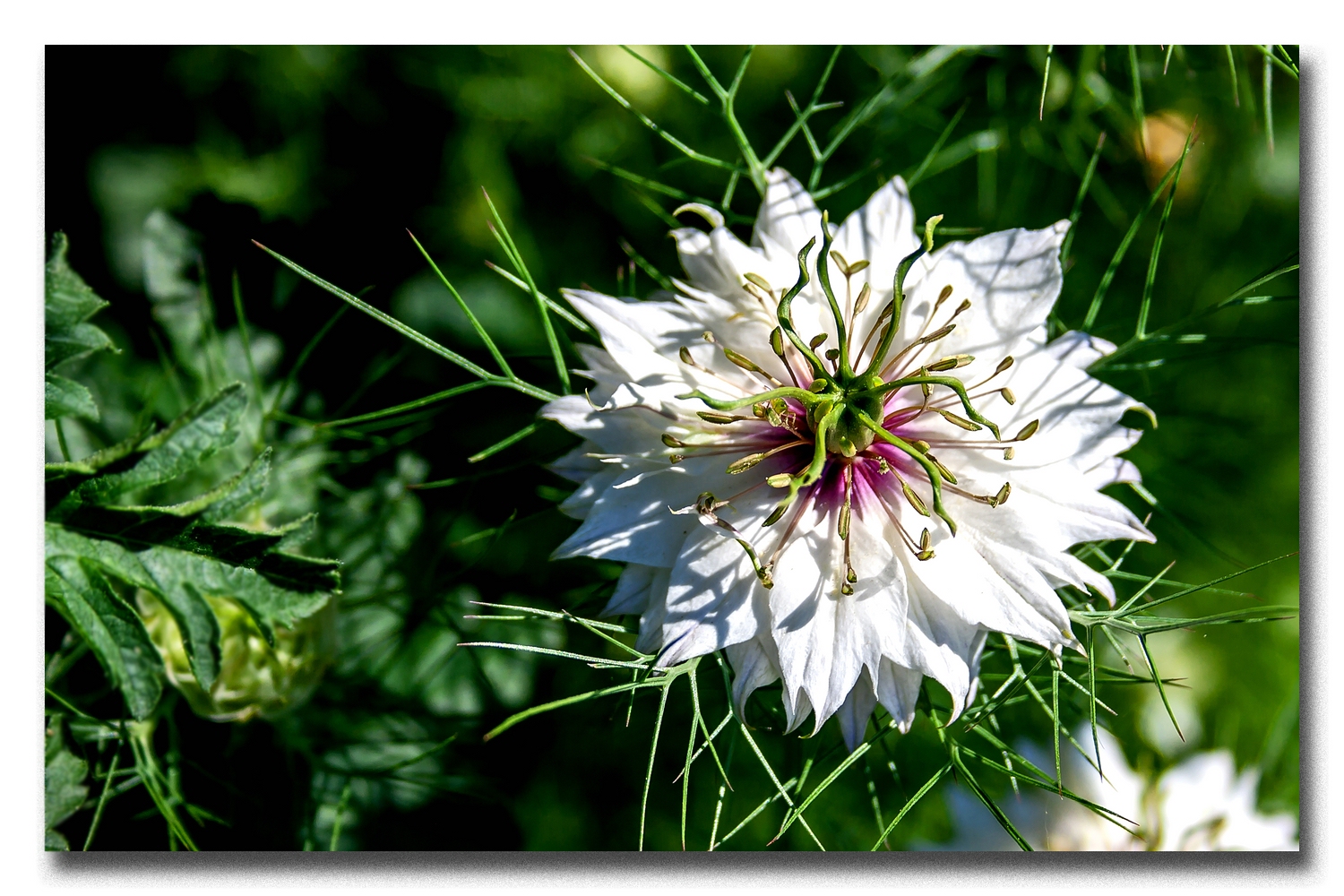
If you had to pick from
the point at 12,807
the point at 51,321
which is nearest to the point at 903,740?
the point at 12,807

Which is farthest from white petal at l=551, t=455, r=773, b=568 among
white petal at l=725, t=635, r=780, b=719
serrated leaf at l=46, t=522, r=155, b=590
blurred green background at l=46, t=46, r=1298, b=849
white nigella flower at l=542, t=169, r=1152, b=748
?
serrated leaf at l=46, t=522, r=155, b=590

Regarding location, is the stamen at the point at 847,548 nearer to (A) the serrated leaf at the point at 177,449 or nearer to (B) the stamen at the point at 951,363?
(B) the stamen at the point at 951,363

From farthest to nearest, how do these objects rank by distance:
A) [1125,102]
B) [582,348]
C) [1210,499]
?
[1210,499]
[1125,102]
[582,348]

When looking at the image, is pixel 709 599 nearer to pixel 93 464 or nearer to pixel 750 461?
pixel 750 461

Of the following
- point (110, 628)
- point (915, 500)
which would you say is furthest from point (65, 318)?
point (915, 500)

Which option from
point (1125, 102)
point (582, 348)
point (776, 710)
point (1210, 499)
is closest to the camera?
point (582, 348)

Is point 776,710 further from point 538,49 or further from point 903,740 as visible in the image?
point 538,49
